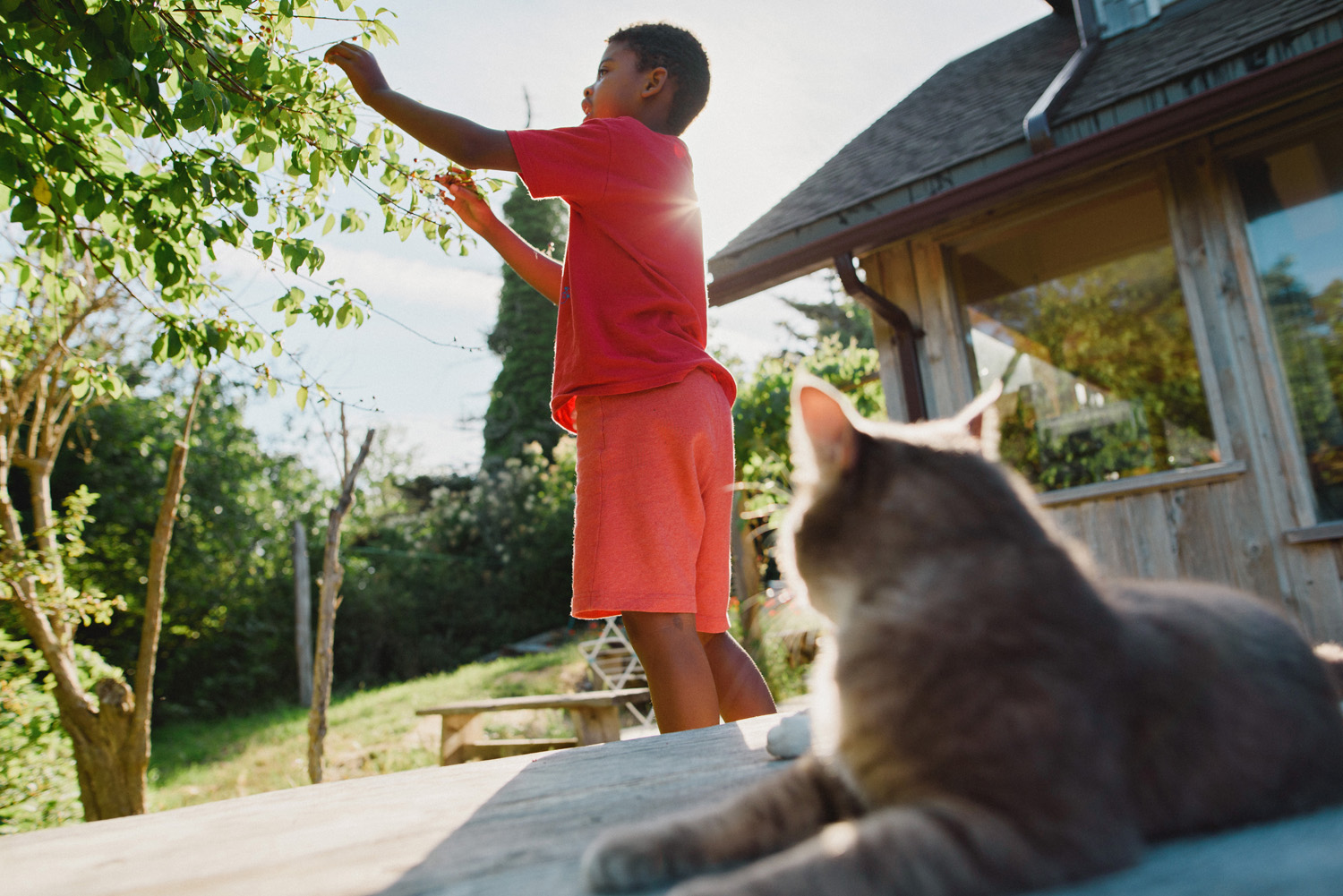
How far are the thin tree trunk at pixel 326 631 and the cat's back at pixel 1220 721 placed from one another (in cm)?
528

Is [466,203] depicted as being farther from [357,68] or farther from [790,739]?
[790,739]

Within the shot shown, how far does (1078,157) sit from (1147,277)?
1060 millimetres

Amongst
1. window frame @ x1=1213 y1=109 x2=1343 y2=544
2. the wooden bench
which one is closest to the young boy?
the wooden bench

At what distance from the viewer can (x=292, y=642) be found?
15.2 meters

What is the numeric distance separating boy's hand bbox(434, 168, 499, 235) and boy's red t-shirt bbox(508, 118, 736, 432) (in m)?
0.39

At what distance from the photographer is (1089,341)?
17.4 ft

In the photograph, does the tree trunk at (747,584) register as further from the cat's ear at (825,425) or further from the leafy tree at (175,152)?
the cat's ear at (825,425)

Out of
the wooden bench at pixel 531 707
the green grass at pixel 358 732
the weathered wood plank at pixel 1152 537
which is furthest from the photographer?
the green grass at pixel 358 732

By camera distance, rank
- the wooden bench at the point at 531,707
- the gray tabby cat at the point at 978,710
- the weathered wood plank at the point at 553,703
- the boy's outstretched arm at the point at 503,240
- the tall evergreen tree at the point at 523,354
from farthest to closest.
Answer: the tall evergreen tree at the point at 523,354 → the wooden bench at the point at 531,707 → the weathered wood plank at the point at 553,703 → the boy's outstretched arm at the point at 503,240 → the gray tabby cat at the point at 978,710

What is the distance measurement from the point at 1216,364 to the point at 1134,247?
0.97m

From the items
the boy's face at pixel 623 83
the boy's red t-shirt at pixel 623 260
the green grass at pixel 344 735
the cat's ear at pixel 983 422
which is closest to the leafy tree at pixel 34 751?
the green grass at pixel 344 735

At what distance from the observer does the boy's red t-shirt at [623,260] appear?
2293 millimetres

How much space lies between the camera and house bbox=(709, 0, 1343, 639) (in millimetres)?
4207

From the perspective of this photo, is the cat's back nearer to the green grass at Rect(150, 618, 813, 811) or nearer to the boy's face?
the boy's face
